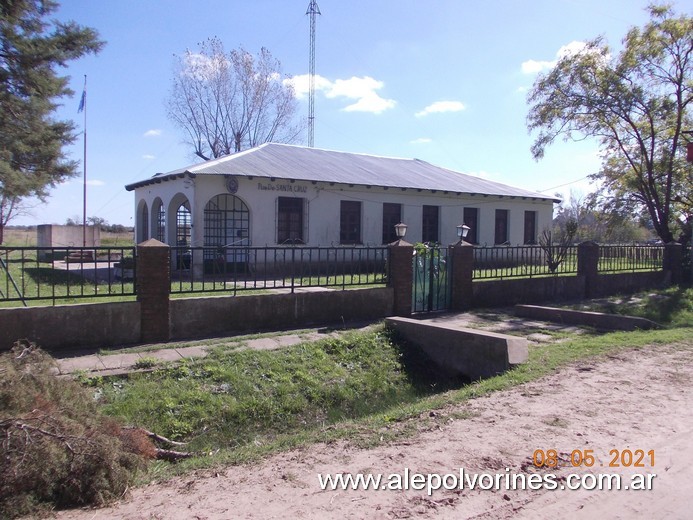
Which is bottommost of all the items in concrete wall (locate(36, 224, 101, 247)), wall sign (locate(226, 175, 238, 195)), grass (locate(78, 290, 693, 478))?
grass (locate(78, 290, 693, 478))

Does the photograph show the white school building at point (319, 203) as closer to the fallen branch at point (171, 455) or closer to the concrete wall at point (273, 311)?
the concrete wall at point (273, 311)

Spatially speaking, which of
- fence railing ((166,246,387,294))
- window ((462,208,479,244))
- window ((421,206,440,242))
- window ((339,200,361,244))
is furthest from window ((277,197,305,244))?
window ((462,208,479,244))

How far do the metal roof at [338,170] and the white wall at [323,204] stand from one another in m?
0.33

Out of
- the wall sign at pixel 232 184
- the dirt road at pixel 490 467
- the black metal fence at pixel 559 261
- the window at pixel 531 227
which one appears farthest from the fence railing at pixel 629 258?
the wall sign at pixel 232 184

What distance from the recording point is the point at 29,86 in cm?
1689

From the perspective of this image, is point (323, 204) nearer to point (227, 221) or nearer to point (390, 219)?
point (390, 219)

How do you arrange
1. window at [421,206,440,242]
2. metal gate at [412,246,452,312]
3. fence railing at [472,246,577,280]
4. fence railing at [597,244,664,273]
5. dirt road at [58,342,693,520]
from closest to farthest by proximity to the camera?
dirt road at [58,342,693,520] → metal gate at [412,246,452,312] → fence railing at [472,246,577,280] → fence railing at [597,244,664,273] → window at [421,206,440,242]

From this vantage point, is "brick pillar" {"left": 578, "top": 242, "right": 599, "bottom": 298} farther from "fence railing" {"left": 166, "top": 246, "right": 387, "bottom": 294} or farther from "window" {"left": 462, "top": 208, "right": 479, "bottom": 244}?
"window" {"left": 462, "top": 208, "right": 479, "bottom": 244}

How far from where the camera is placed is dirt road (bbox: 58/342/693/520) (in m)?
3.49

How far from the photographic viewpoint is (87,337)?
7711 mm

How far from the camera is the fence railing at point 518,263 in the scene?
498 inches

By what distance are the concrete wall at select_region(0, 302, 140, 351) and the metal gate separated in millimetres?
5562

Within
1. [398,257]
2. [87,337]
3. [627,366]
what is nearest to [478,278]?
[398,257]

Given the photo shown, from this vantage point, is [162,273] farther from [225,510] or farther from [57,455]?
[225,510]
